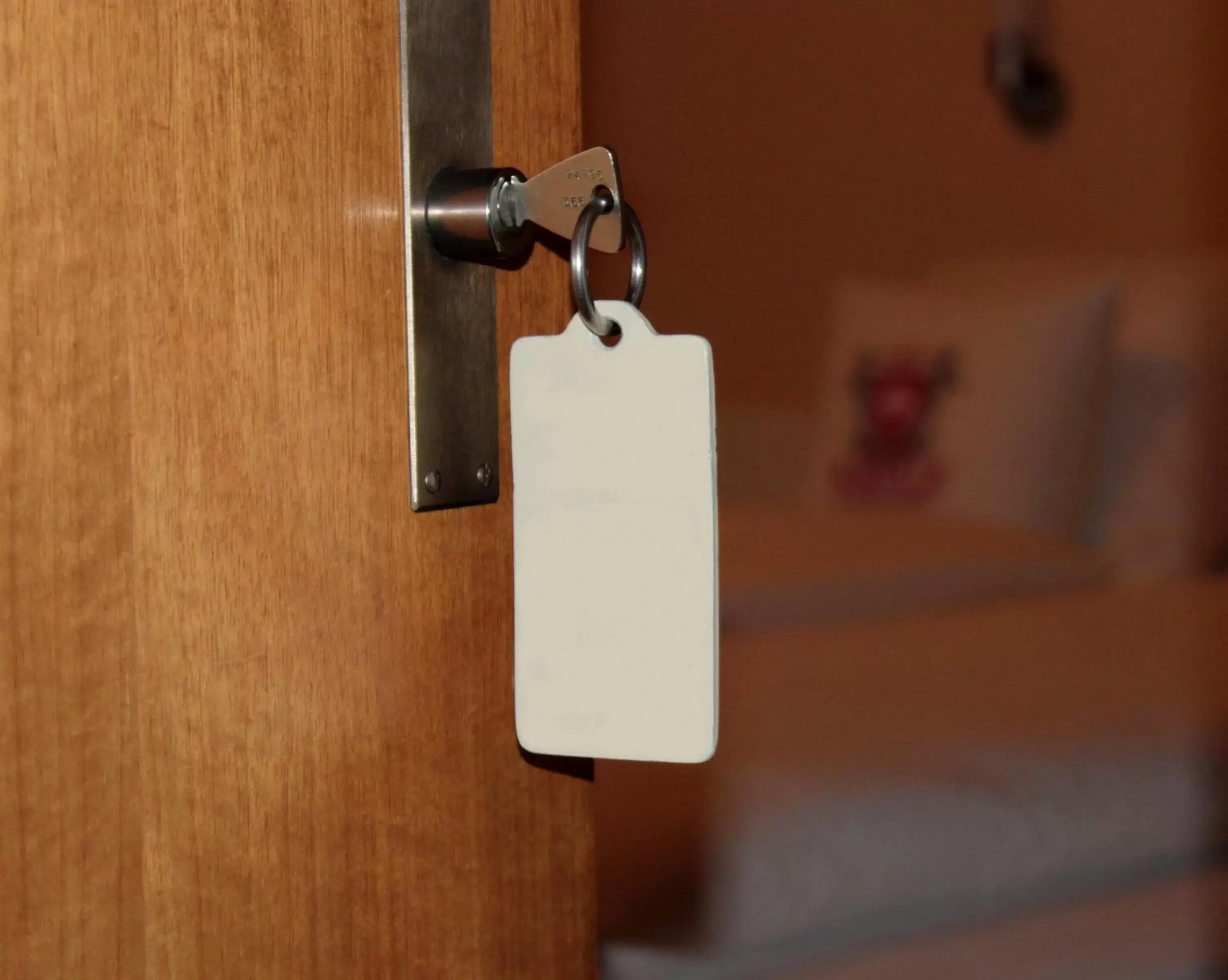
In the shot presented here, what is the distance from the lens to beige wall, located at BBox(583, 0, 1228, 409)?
266 cm

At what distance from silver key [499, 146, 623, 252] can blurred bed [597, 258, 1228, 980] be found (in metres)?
1.01

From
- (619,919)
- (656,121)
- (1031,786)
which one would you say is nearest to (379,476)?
(619,919)

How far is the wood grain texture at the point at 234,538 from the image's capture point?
0.96 ft

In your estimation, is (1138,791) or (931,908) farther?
(1138,791)

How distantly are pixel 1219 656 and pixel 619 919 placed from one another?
1.42m

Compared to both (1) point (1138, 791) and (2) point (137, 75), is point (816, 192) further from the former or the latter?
(2) point (137, 75)

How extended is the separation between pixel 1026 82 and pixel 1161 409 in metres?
0.73

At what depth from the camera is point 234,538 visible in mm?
348

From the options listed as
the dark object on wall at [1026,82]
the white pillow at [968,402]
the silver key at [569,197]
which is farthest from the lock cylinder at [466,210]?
the dark object on wall at [1026,82]

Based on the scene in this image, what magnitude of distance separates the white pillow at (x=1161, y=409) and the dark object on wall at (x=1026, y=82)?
28 centimetres

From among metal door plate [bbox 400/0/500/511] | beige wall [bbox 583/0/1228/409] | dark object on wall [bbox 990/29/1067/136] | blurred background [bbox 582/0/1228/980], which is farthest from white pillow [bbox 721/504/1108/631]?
metal door plate [bbox 400/0/500/511]

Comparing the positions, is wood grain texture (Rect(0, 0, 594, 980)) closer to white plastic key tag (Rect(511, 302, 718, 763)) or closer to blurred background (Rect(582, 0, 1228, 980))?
white plastic key tag (Rect(511, 302, 718, 763))

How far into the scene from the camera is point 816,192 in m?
2.82

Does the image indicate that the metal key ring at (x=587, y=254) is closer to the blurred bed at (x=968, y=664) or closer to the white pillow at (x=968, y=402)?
the blurred bed at (x=968, y=664)
